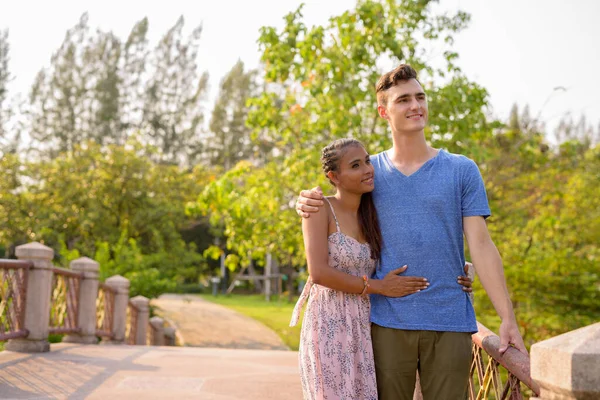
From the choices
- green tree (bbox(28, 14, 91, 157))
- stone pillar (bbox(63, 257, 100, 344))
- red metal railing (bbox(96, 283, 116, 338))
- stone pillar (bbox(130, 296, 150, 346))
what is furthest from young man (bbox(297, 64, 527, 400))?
green tree (bbox(28, 14, 91, 157))

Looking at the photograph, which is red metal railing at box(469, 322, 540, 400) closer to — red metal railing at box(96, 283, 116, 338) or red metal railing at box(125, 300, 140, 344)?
red metal railing at box(96, 283, 116, 338)

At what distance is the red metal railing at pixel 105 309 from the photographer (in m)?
12.2

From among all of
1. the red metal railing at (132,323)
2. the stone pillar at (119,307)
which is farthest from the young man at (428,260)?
the red metal railing at (132,323)

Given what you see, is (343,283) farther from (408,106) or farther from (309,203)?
(408,106)

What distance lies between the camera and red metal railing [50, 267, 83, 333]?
9.95 meters

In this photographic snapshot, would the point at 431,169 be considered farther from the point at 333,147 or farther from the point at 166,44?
the point at 166,44

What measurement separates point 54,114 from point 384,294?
46.7 m

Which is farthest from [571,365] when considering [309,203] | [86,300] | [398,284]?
[86,300]

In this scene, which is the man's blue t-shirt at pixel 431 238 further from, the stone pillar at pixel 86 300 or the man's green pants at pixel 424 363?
the stone pillar at pixel 86 300

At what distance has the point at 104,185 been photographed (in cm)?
2264

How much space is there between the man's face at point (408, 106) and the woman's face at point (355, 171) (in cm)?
20

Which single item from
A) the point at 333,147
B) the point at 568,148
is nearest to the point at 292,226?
the point at 568,148

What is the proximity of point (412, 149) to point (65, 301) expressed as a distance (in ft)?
26.3

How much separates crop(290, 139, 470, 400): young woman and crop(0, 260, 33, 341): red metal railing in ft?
18.2
